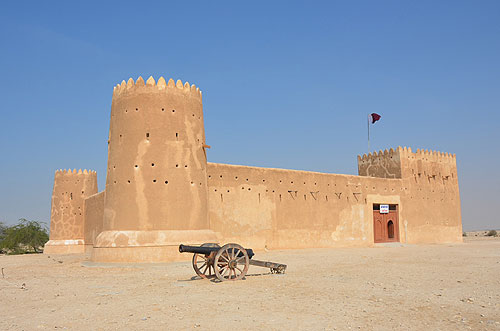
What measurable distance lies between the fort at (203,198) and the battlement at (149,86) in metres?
0.04

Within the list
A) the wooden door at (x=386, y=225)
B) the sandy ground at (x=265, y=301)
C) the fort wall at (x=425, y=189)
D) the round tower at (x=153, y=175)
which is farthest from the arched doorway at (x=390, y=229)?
the sandy ground at (x=265, y=301)

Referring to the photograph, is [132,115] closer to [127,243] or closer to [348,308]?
[127,243]

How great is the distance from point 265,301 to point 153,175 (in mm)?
8938

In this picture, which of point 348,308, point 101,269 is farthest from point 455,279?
point 101,269

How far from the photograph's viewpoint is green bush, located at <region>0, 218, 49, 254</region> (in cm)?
2926

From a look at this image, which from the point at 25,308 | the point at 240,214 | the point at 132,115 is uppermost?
the point at 132,115

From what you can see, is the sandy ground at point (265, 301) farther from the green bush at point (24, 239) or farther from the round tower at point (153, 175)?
the green bush at point (24, 239)

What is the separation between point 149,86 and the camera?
50.9 feet

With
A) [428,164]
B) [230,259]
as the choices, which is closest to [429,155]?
[428,164]

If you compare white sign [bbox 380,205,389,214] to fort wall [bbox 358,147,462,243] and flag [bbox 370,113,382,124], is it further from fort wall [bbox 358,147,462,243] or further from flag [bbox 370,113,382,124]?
flag [bbox 370,113,382,124]

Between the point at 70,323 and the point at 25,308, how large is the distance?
A: 1.62m

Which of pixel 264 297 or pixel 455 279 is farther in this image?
pixel 455 279

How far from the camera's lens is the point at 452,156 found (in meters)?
28.9

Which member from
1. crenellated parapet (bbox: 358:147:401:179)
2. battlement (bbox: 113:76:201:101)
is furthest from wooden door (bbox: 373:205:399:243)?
battlement (bbox: 113:76:201:101)
